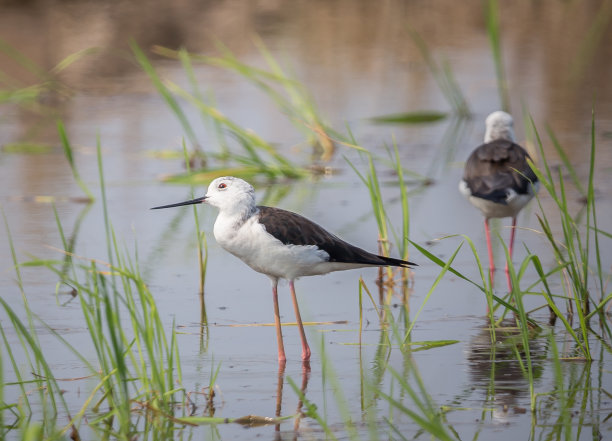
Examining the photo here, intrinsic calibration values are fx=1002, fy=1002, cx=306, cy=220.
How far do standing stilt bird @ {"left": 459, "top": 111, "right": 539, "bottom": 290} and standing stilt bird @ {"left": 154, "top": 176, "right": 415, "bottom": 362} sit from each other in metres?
1.35

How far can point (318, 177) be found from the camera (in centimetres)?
861

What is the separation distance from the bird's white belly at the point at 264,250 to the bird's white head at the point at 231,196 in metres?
0.07

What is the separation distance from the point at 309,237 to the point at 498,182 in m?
1.79

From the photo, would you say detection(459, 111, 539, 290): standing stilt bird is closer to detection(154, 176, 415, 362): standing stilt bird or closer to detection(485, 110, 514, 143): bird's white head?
detection(485, 110, 514, 143): bird's white head

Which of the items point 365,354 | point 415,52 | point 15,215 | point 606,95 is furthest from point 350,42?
point 365,354

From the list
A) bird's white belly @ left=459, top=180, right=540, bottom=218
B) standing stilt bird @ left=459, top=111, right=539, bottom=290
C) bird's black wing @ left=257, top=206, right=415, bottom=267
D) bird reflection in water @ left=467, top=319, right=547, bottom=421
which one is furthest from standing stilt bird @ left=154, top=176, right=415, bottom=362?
bird's white belly @ left=459, top=180, right=540, bottom=218

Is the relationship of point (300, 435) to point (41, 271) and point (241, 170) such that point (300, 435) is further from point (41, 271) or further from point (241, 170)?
point (241, 170)

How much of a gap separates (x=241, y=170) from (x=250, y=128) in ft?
8.92

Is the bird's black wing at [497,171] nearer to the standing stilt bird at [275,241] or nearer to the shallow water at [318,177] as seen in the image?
the shallow water at [318,177]

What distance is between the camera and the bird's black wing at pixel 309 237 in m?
4.83

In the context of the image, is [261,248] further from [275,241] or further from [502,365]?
[502,365]

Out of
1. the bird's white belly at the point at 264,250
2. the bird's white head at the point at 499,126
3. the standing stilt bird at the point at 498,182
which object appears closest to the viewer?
the bird's white belly at the point at 264,250

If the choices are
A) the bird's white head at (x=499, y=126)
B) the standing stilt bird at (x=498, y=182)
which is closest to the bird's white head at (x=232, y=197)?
the standing stilt bird at (x=498, y=182)

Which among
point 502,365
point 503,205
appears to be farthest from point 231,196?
point 503,205
